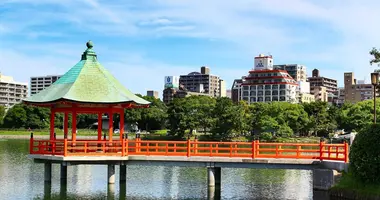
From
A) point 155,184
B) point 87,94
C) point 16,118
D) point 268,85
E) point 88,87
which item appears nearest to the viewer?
point 87,94

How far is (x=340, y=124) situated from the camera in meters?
105

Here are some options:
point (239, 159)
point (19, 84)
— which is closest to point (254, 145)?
point (239, 159)

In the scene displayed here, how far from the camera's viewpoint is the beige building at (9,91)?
187750mm

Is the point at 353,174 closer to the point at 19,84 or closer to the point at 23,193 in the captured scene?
the point at 23,193

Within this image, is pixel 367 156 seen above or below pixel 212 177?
above

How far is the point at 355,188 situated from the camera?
957 inches

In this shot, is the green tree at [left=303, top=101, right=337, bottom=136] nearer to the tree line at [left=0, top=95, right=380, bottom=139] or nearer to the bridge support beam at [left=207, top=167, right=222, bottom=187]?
the tree line at [left=0, top=95, right=380, bottom=139]

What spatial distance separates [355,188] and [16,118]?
102 m

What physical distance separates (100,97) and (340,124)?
271 ft

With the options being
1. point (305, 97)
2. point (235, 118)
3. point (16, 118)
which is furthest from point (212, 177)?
point (305, 97)

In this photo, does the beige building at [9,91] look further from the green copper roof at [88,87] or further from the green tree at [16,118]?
the green copper roof at [88,87]

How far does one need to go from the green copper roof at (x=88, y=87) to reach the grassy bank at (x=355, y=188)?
11866mm

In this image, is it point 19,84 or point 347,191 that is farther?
point 19,84

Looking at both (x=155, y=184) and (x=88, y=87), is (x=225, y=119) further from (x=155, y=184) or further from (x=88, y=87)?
(x=88, y=87)
